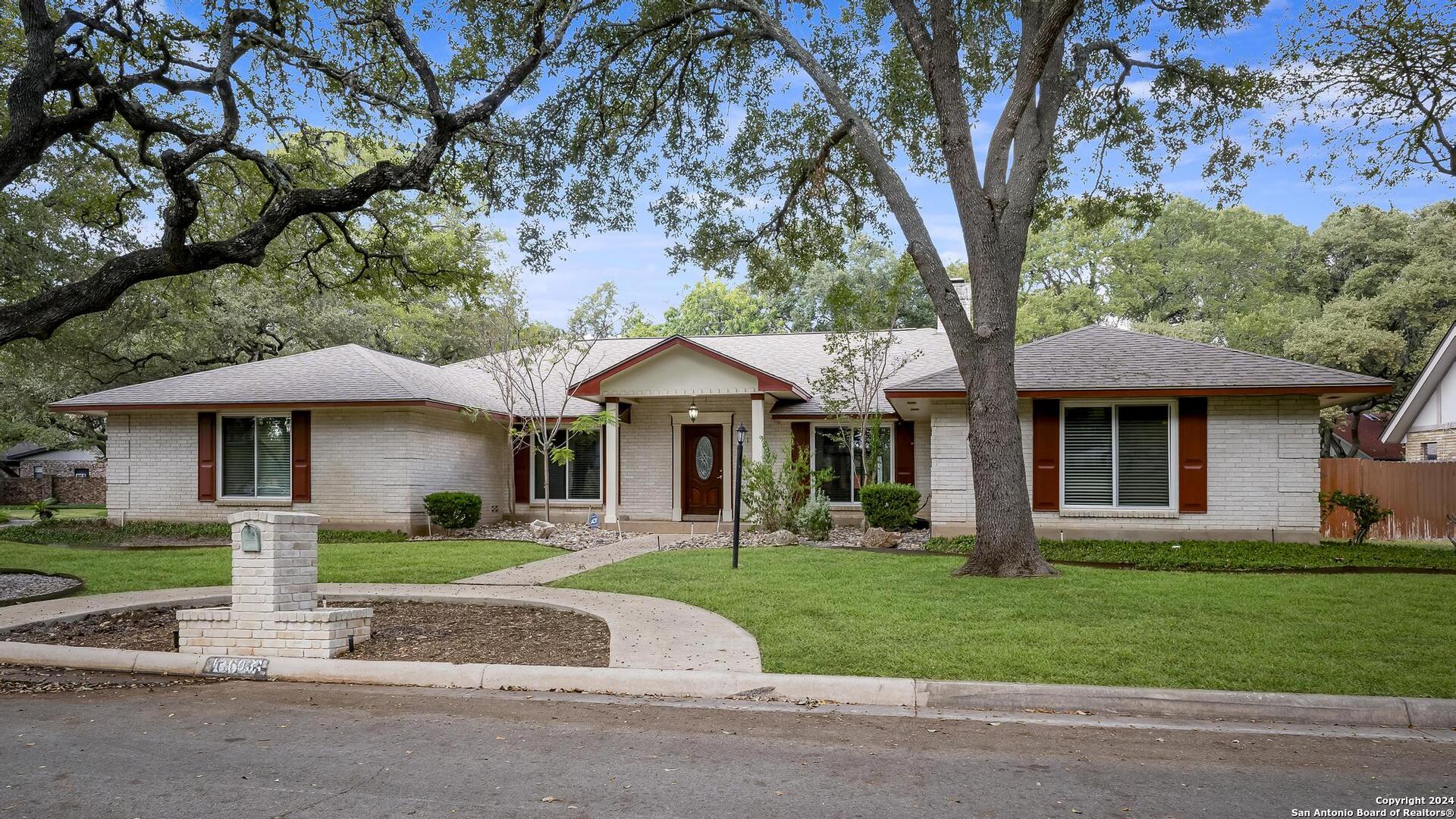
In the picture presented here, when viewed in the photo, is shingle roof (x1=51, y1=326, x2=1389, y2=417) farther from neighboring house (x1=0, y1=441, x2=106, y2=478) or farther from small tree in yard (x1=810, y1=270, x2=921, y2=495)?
neighboring house (x1=0, y1=441, x2=106, y2=478)

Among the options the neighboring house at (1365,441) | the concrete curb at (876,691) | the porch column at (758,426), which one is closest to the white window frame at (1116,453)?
the porch column at (758,426)

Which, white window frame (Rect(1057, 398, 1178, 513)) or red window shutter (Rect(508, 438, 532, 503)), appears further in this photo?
red window shutter (Rect(508, 438, 532, 503))

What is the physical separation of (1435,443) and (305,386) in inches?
1063

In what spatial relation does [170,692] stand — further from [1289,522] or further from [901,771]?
[1289,522]

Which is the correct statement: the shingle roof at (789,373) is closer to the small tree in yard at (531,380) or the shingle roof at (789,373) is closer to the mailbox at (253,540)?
the small tree in yard at (531,380)

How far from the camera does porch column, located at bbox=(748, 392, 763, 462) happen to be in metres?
18.2

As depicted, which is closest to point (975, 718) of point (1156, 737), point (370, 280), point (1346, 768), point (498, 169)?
point (1156, 737)

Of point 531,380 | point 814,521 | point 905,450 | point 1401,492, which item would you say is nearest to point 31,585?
point 531,380

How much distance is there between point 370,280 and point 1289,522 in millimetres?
15832

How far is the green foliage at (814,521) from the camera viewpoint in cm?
1650

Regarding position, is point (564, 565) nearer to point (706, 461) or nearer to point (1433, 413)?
point (706, 461)

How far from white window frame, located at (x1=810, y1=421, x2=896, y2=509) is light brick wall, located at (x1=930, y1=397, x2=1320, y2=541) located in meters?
4.33

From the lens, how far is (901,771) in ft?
15.3

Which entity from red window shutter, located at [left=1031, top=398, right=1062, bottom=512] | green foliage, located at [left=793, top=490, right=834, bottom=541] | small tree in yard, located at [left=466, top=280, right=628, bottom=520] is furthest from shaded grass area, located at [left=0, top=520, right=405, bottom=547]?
red window shutter, located at [left=1031, top=398, right=1062, bottom=512]
